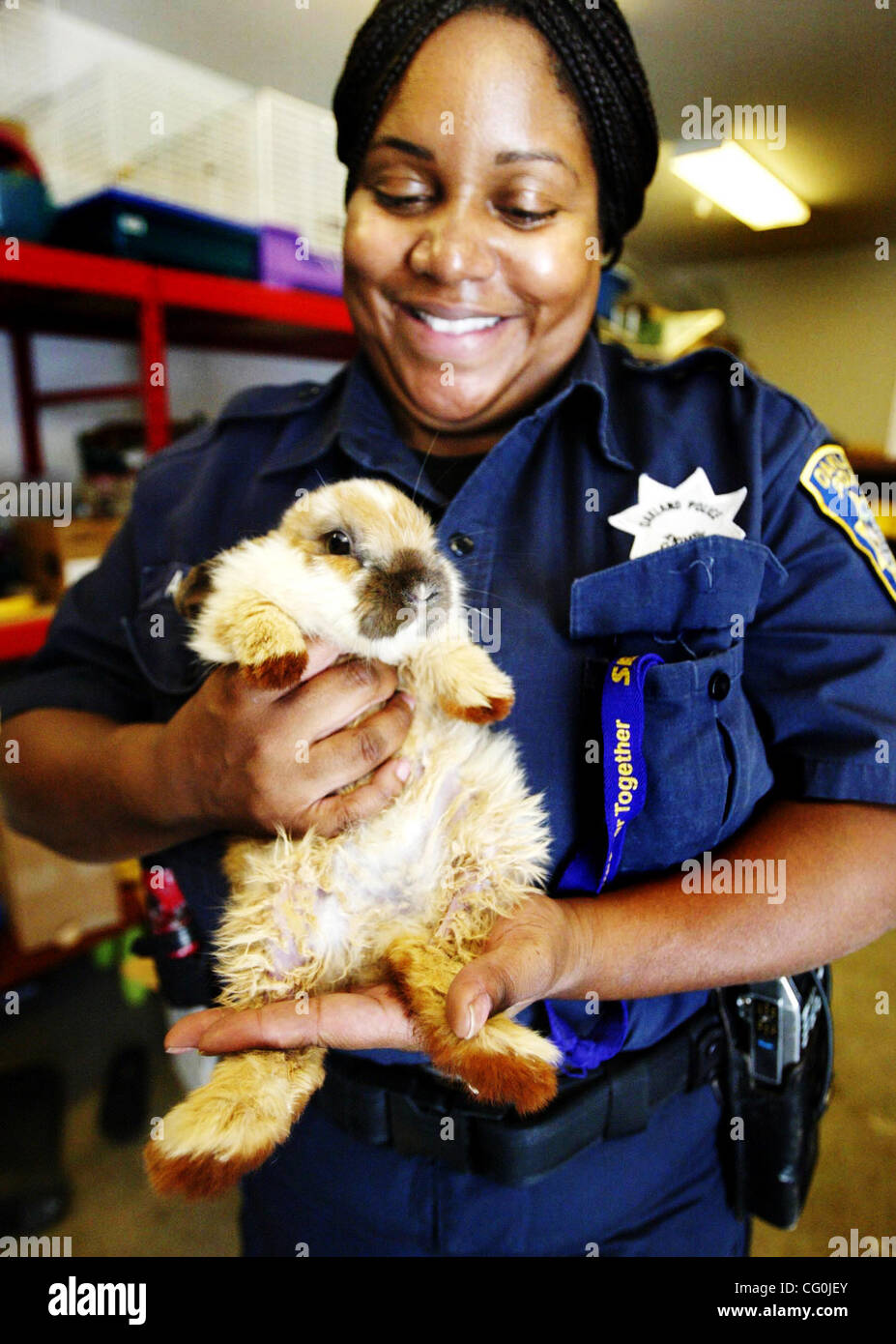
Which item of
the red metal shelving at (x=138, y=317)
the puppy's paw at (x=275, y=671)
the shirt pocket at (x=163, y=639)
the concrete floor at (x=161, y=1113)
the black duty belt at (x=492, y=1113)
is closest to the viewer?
the puppy's paw at (x=275, y=671)

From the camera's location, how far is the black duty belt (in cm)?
78

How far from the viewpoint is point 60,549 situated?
1.65m

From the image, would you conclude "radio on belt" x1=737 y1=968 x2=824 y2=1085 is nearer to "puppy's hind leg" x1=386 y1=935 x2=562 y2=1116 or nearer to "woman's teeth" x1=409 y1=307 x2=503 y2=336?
"puppy's hind leg" x1=386 y1=935 x2=562 y2=1116

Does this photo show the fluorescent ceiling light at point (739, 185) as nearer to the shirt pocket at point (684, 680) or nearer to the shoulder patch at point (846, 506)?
the shoulder patch at point (846, 506)

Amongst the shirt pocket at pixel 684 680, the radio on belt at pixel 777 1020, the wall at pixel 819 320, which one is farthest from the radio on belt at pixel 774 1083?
the wall at pixel 819 320

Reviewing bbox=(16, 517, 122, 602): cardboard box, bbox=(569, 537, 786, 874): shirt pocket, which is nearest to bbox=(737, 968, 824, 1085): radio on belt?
bbox=(569, 537, 786, 874): shirt pocket

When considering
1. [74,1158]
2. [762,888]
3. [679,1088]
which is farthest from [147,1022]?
[762,888]

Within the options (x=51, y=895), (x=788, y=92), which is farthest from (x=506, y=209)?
(x=51, y=895)

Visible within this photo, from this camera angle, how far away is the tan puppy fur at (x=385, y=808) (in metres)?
0.69

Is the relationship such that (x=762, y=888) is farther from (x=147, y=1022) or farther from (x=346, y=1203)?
(x=147, y=1022)

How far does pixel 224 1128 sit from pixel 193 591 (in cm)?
51

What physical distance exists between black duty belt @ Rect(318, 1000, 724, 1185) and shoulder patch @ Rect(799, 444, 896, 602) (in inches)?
22.5

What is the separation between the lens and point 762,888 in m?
0.73

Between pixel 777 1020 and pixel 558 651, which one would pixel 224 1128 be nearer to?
pixel 558 651
